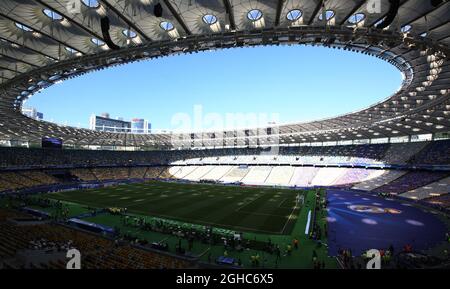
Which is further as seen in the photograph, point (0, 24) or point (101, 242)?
point (101, 242)

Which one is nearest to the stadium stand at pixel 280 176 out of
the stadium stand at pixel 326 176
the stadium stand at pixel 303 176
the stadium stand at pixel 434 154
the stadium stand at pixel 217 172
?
the stadium stand at pixel 303 176

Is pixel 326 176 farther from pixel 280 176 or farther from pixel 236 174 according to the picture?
pixel 236 174

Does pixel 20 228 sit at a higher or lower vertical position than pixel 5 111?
lower

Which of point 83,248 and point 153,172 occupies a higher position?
point 83,248

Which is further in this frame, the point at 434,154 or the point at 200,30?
the point at 434,154

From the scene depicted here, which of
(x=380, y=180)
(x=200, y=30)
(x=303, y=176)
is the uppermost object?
(x=200, y=30)

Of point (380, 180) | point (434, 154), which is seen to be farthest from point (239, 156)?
point (434, 154)

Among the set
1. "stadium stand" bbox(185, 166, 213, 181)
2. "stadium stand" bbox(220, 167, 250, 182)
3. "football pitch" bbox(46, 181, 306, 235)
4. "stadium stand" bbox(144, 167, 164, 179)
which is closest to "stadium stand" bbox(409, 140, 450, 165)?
"football pitch" bbox(46, 181, 306, 235)

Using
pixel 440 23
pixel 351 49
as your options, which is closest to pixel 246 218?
pixel 351 49

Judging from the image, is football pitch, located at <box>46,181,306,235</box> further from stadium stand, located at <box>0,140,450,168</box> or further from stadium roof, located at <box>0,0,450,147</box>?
stadium stand, located at <box>0,140,450,168</box>

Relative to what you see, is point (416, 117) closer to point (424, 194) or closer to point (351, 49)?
Answer: point (424, 194)

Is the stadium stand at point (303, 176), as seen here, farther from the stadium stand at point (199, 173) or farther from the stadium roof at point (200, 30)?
the stadium roof at point (200, 30)

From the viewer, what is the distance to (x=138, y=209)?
37.6 m

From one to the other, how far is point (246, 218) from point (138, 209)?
51.6 ft
